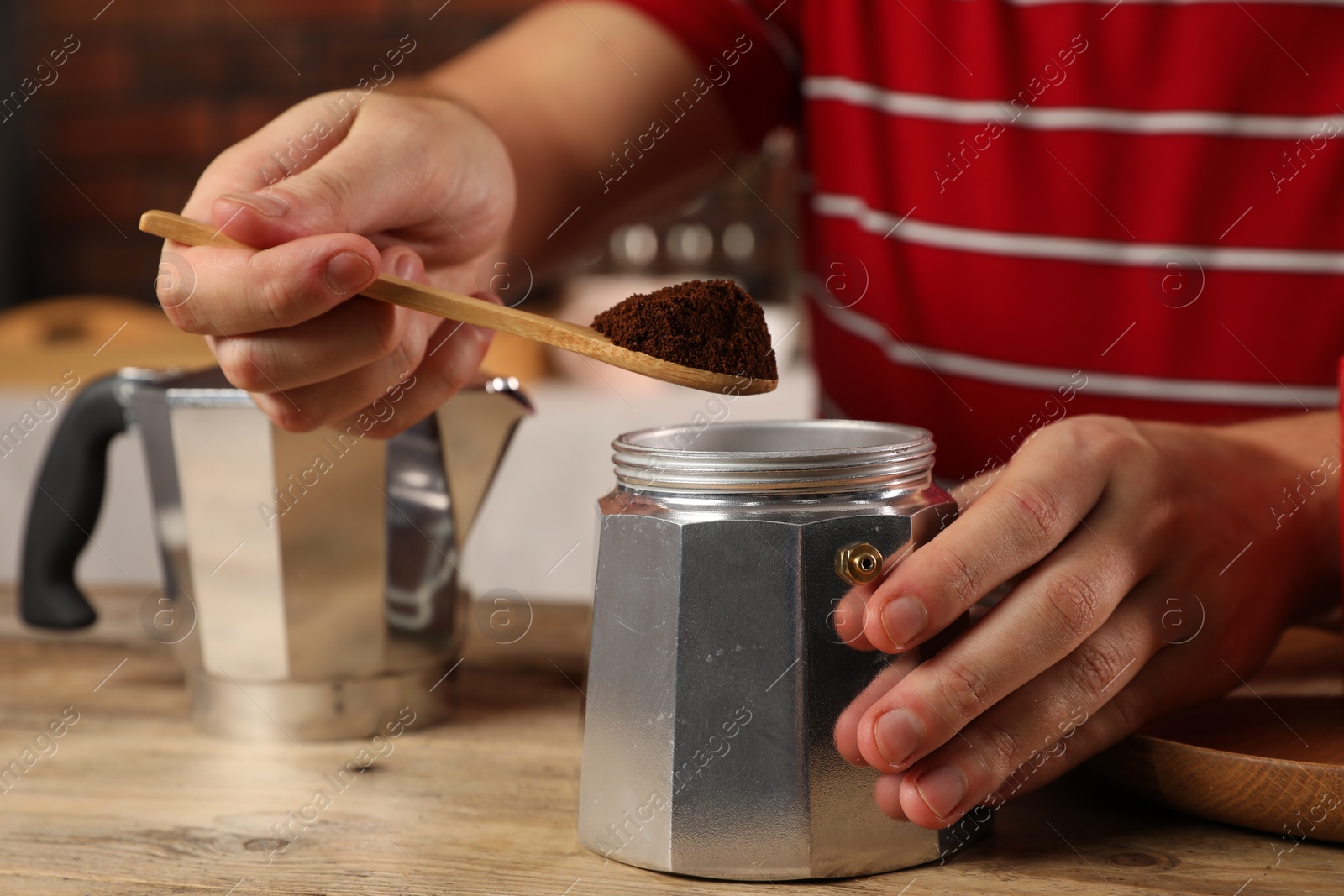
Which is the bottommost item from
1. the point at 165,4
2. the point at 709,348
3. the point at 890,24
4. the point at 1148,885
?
the point at 165,4

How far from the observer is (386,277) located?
546 mm

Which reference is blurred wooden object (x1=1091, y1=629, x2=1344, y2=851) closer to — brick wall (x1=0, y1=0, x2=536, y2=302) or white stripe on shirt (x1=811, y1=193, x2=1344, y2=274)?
white stripe on shirt (x1=811, y1=193, x2=1344, y2=274)

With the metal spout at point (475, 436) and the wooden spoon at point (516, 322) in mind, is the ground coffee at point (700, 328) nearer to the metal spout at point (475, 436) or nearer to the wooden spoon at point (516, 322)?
the wooden spoon at point (516, 322)

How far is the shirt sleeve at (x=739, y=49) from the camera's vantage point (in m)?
0.93

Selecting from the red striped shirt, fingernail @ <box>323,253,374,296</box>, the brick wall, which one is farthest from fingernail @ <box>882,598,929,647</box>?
the brick wall

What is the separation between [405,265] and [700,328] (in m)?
0.18

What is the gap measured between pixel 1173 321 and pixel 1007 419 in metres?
0.13

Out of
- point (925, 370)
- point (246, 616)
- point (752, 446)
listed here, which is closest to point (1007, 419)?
point (925, 370)

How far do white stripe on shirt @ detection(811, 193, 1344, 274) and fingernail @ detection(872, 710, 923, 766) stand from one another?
49 centimetres

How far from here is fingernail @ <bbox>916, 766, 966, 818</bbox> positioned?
44 cm

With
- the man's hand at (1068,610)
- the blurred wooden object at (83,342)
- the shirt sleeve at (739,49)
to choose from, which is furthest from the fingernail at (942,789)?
the blurred wooden object at (83,342)

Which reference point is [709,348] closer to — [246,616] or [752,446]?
[752,446]

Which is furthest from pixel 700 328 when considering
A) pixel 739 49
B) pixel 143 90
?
pixel 143 90

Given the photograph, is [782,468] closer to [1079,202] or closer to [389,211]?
[389,211]
